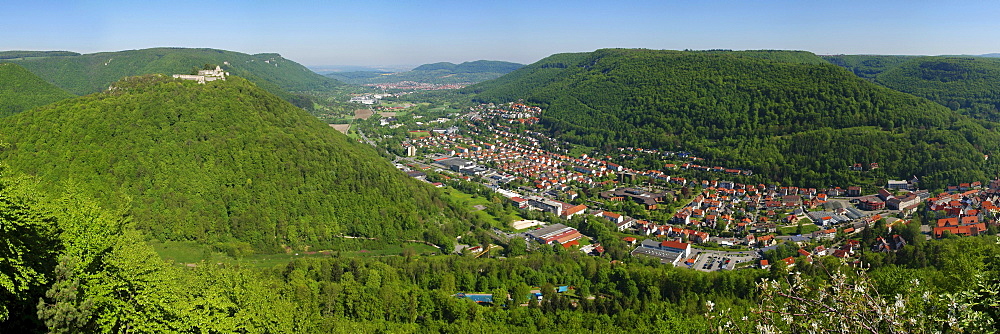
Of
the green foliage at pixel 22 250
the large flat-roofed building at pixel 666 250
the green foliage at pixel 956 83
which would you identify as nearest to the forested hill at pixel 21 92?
the green foliage at pixel 22 250

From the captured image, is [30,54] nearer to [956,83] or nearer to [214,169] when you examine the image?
[214,169]

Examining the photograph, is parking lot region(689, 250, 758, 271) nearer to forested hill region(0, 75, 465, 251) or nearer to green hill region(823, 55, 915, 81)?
forested hill region(0, 75, 465, 251)

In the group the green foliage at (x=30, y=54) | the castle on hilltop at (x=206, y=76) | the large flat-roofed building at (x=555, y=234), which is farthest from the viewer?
the green foliage at (x=30, y=54)

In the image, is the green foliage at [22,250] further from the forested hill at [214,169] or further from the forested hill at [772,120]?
the forested hill at [772,120]

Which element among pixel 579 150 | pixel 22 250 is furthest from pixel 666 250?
pixel 579 150

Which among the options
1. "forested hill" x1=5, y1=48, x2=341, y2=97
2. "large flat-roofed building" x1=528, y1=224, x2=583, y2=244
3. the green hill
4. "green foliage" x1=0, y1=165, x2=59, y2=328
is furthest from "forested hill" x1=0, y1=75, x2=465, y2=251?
the green hill

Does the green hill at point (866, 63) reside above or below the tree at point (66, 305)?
above
